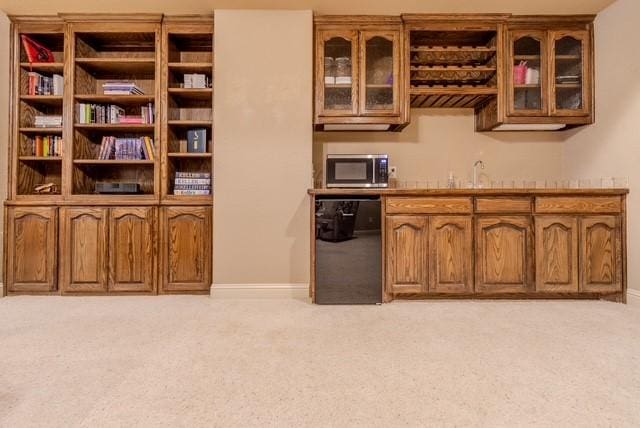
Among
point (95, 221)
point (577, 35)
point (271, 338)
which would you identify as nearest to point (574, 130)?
point (577, 35)

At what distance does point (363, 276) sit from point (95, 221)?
229 centimetres

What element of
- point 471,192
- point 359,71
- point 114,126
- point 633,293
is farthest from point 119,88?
point 633,293

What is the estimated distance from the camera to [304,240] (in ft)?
9.57

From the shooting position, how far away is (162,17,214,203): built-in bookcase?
3008mm

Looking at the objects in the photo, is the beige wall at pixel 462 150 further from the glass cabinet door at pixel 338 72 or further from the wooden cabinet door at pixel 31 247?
the wooden cabinet door at pixel 31 247

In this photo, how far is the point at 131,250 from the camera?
296 centimetres

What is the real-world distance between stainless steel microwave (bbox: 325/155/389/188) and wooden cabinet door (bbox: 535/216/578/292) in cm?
127

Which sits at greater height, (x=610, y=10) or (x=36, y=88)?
(x=610, y=10)

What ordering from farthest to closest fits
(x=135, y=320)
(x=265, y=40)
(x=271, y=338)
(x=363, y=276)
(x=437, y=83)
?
(x=437, y=83) → (x=265, y=40) → (x=363, y=276) → (x=135, y=320) → (x=271, y=338)

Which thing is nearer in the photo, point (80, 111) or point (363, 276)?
point (363, 276)

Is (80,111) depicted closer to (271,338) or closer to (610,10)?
(271,338)

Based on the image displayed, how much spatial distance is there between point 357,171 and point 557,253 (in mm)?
1707

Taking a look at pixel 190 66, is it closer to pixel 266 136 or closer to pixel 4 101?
pixel 266 136

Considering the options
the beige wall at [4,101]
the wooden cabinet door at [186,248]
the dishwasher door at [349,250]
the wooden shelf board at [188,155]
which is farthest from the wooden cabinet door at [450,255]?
the beige wall at [4,101]
